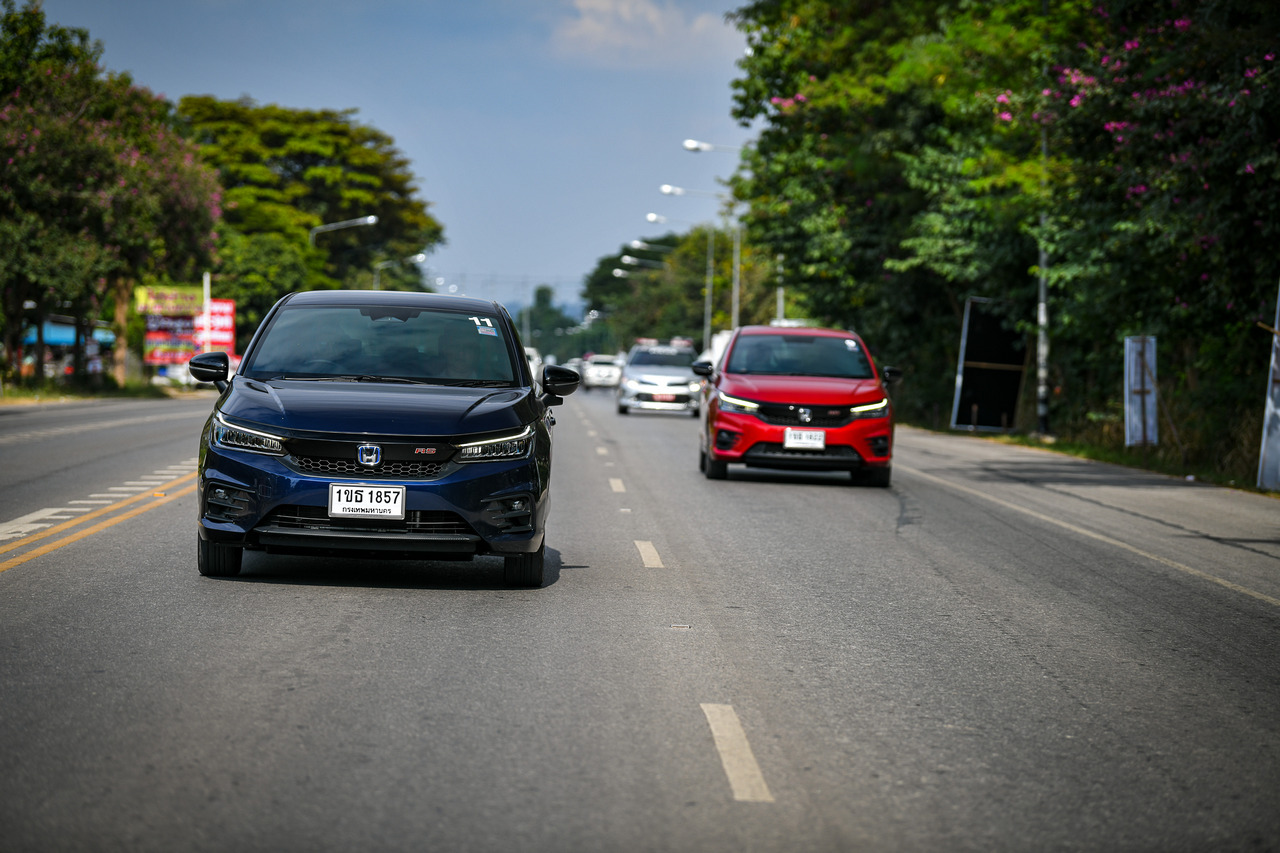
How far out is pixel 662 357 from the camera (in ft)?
124

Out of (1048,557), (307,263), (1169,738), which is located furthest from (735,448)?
(307,263)

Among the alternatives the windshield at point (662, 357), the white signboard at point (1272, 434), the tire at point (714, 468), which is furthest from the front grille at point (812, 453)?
the windshield at point (662, 357)

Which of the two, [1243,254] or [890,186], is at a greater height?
[890,186]

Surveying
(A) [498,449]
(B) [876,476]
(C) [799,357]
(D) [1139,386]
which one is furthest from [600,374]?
(A) [498,449]

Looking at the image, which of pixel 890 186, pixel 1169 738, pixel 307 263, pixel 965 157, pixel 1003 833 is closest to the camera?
pixel 1003 833

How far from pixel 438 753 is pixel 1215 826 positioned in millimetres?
2482

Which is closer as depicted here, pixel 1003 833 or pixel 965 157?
pixel 1003 833

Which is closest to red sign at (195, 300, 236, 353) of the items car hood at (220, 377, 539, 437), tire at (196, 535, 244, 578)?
tire at (196, 535, 244, 578)

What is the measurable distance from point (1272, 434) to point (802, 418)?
20.1 feet

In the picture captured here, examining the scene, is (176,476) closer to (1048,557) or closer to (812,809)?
(1048,557)

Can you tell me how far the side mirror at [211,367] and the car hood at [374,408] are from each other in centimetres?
40

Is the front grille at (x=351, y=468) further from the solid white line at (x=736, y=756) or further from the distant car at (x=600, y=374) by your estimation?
the distant car at (x=600, y=374)

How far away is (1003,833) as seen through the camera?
461 centimetres

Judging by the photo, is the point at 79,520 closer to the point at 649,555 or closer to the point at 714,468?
the point at 649,555
